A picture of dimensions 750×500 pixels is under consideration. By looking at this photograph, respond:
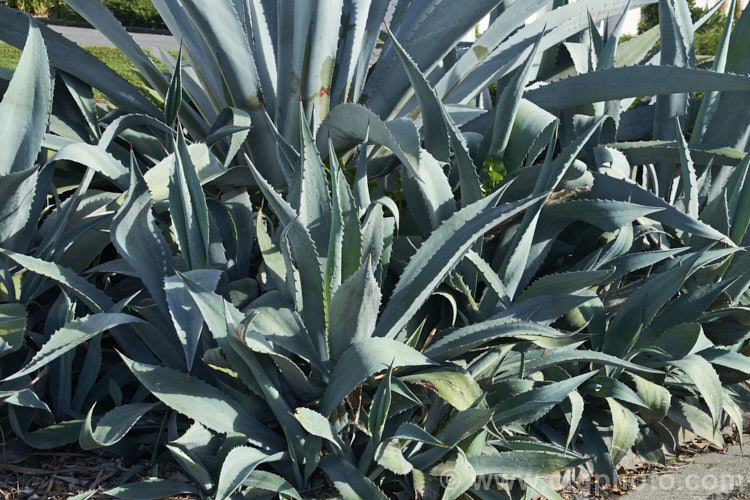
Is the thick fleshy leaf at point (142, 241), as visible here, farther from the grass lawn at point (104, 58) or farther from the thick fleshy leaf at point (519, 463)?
the grass lawn at point (104, 58)

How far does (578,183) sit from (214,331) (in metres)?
1.11

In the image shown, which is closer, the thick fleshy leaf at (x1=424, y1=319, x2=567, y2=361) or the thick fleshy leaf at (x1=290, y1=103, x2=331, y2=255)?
the thick fleshy leaf at (x1=424, y1=319, x2=567, y2=361)

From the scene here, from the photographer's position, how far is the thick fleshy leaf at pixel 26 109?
200 cm

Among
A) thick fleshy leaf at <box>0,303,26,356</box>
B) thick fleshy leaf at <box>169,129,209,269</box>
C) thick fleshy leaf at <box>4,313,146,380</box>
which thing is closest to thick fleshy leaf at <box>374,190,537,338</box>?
thick fleshy leaf at <box>169,129,209,269</box>

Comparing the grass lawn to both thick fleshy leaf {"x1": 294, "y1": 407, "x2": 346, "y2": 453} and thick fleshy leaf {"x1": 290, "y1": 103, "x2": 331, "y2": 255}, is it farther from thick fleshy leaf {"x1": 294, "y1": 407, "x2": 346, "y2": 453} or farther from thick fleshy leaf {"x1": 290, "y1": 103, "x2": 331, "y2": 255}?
thick fleshy leaf {"x1": 294, "y1": 407, "x2": 346, "y2": 453}

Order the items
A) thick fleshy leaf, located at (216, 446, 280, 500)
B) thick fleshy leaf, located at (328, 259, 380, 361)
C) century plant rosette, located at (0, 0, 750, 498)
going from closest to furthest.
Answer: thick fleshy leaf, located at (216, 446, 280, 500)
thick fleshy leaf, located at (328, 259, 380, 361)
century plant rosette, located at (0, 0, 750, 498)

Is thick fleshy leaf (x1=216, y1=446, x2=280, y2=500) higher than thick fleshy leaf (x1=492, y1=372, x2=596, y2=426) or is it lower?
higher

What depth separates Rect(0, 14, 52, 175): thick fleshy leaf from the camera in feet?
6.56

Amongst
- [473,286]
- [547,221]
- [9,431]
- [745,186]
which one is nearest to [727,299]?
[745,186]

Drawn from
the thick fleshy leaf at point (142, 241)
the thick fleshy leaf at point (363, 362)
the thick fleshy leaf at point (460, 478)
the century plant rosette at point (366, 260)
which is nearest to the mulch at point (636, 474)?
the century plant rosette at point (366, 260)

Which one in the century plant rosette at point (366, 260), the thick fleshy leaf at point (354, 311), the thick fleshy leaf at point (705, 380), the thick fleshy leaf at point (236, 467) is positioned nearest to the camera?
the thick fleshy leaf at point (236, 467)

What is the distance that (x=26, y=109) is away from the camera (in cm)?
204

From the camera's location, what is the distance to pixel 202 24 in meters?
2.20

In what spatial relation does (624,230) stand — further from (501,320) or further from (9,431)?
(9,431)
